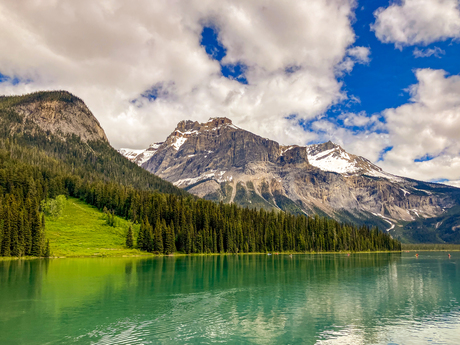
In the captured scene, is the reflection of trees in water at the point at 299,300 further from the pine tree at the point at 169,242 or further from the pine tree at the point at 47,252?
the pine tree at the point at 169,242

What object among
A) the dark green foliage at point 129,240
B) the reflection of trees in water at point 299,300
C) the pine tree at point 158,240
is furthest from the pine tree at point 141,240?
the reflection of trees in water at point 299,300

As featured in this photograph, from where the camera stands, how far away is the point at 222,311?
45.2 m

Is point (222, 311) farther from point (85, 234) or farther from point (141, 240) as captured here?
point (85, 234)

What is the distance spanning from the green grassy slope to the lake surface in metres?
67.2

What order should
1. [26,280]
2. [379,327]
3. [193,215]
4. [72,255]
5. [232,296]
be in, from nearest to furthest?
1. [379,327]
2. [232,296]
3. [26,280]
4. [72,255]
5. [193,215]

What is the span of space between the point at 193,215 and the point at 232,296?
432ft

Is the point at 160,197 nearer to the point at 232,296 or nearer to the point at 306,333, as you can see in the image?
the point at 232,296

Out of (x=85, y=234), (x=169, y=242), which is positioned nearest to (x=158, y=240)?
(x=169, y=242)

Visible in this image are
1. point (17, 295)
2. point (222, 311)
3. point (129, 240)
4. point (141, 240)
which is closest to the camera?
point (222, 311)

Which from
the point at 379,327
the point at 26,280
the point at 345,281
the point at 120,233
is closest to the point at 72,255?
the point at 120,233

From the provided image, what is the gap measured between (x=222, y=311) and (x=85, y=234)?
13238 centimetres

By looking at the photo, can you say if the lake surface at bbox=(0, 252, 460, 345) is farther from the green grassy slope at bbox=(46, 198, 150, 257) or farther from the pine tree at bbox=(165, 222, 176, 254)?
the pine tree at bbox=(165, 222, 176, 254)

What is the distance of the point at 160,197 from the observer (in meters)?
195

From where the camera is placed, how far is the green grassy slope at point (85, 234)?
139 meters
